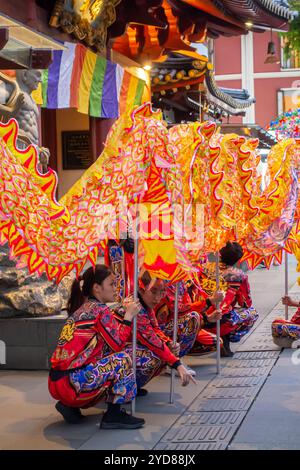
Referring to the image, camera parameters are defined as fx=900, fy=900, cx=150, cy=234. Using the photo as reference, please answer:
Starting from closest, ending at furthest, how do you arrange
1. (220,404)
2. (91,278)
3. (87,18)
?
(91,278) < (220,404) < (87,18)

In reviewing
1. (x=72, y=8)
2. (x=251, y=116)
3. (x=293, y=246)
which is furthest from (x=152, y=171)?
(x=251, y=116)

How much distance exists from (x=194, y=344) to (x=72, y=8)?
5019mm

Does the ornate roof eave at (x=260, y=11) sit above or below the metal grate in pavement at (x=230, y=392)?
above

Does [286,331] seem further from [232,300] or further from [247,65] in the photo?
[247,65]

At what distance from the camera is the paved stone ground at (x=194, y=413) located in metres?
5.95

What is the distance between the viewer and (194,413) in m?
6.81

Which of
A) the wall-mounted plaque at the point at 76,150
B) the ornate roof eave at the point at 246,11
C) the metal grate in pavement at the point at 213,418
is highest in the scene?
the ornate roof eave at the point at 246,11

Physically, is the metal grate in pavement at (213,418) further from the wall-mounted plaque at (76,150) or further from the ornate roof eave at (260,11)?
Answer: the wall-mounted plaque at (76,150)

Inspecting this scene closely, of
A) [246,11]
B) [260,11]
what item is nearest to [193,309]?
[246,11]

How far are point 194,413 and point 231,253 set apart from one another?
8.14 ft

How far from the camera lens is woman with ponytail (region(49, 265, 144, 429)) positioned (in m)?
6.07

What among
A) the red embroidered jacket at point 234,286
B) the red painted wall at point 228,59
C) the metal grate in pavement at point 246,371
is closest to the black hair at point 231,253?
the red embroidered jacket at point 234,286

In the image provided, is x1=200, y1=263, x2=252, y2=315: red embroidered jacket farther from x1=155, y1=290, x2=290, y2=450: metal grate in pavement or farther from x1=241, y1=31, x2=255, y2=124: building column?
x1=241, y1=31, x2=255, y2=124: building column

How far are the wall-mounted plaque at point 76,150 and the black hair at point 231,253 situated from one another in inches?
272
